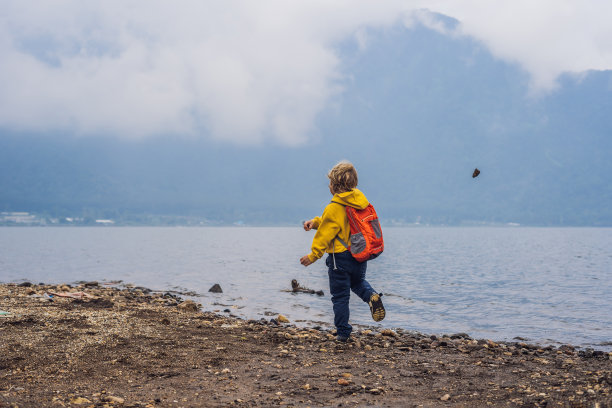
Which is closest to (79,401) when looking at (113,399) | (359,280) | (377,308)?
(113,399)

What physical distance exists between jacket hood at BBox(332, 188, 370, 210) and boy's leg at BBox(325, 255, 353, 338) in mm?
1038

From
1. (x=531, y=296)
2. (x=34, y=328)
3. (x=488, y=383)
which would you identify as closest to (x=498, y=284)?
(x=531, y=296)

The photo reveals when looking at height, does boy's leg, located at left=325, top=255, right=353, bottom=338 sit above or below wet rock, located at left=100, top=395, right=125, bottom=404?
above

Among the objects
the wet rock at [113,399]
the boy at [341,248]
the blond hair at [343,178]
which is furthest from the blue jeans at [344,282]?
the wet rock at [113,399]

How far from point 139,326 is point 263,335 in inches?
95.1

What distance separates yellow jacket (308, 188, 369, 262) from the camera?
8539 mm

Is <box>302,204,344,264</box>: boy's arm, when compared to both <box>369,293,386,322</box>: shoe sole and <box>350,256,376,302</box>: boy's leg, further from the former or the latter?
<box>369,293,386,322</box>: shoe sole

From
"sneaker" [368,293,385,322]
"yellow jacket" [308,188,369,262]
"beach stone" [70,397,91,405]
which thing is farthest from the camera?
"yellow jacket" [308,188,369,262]

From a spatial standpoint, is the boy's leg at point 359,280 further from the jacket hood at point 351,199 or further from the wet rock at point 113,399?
the wet rock at point 113,399

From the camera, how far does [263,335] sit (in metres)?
9.60

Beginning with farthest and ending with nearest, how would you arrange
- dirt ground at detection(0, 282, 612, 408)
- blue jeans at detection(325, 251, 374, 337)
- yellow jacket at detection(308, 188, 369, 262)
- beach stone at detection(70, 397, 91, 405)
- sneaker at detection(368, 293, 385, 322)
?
blue jeans at detection(325, 251, 374, 337) < yellow jacket at detection(308, 188, 369, 262) < sneaker at detection(368, 293, 385, 322) < dirt ground at detection(0, 282, 612, 408) < beach stone at detection(70, 397, 91, 405)

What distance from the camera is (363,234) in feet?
27.9

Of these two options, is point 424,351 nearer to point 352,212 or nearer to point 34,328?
point 352,212

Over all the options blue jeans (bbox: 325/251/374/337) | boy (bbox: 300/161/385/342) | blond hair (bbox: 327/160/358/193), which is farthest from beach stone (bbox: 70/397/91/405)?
blond hair (bbox: 327/160/358/193)
